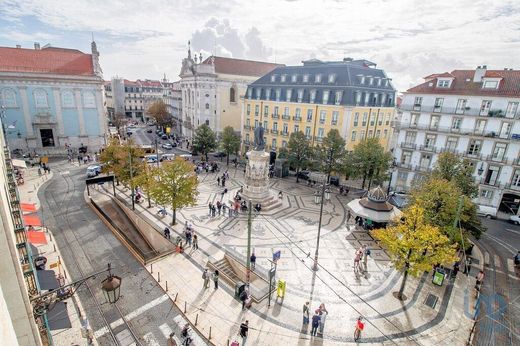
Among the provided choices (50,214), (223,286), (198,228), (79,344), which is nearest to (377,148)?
(198,228)

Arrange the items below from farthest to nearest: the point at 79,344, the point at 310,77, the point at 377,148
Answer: the point at 310,77
the point at 377,148
the point at 79,344

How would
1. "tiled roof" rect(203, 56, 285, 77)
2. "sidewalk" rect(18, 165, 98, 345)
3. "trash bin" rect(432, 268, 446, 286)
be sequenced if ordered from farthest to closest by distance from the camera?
"tiled roof" rect(203, 56, 285, 77) → "trash bin" rect(432, 268, 446, 286) → "sidewalk" rect(18, 165, 98, 345)

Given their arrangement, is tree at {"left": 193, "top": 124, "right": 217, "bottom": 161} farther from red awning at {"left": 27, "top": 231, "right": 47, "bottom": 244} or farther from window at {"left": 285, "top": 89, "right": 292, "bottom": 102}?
red awning at {"left": 27, "top": 231, "right": 47, "bottom": 244}

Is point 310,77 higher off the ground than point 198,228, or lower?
higher

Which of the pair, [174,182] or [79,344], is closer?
[79,344]

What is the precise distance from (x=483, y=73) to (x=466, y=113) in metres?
4.98

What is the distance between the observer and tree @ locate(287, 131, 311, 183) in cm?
4019

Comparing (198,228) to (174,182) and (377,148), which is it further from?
(377,148)

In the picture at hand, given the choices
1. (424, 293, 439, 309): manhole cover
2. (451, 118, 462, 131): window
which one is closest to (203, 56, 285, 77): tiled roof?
(451, 118, 462, 131): window

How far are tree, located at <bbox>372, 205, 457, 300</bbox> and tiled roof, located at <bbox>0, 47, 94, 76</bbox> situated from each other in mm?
57658

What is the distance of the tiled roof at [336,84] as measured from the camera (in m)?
43.2

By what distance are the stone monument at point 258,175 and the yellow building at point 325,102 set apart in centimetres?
1643

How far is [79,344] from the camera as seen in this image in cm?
1359

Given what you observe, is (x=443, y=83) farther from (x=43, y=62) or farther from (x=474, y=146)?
(x=43, y=62)
